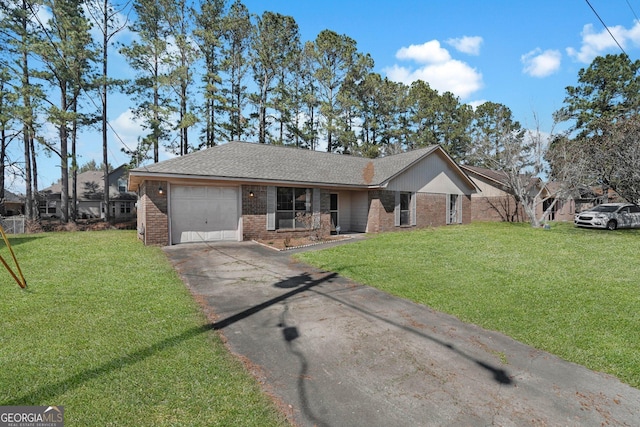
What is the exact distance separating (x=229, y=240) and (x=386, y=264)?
742cm

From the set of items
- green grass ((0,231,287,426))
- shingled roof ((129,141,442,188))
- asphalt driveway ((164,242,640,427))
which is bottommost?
→ asphalt driveway ((164,242,640,427))

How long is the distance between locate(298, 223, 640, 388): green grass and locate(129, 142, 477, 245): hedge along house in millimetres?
3986

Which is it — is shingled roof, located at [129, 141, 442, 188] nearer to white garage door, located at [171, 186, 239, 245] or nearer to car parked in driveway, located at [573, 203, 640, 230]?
white garage door, located at [171, 186, 239, 245]

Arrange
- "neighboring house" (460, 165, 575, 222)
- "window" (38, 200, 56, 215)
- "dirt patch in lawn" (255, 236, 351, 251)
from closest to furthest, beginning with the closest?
"dirt patch in lawn" (255, 236, 351, 251) < "neighboring house" (460, 165, 575, 222) < "window" (38, 200, 56, 215)

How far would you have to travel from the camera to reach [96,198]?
114 feet

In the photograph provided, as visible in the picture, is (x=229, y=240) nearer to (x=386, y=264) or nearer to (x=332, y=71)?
(x=386, y=264)

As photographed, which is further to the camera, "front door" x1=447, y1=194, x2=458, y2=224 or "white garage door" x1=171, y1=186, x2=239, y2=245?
"front door" x1=447, y1=194, x2=458, y2=224

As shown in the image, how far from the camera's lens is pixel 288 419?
2.61 m

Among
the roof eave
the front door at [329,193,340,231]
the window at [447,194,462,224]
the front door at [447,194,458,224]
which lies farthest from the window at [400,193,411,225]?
the window at [447,194,462,224]

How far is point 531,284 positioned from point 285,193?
1023 centimetres

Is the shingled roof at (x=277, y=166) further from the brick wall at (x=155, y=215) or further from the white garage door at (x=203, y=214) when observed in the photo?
the white garage door at (x=203, y=214)

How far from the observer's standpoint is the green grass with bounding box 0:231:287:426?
8.70ft

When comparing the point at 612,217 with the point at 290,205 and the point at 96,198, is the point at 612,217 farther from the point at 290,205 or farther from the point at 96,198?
the point at 96,198

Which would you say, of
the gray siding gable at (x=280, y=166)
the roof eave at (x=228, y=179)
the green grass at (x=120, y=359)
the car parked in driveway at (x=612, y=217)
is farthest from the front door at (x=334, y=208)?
the car parked in driveway at (x=612, y=217)
